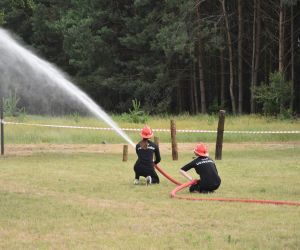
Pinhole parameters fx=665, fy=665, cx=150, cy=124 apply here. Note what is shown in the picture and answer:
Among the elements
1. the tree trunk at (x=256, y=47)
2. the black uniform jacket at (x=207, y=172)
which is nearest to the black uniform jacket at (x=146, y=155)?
the black uniform jacket at (x=207, y=172)

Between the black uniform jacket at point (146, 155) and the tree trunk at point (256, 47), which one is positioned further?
the tree trunk at point (256, 47)

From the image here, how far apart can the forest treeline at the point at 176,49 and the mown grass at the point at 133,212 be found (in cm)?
2897

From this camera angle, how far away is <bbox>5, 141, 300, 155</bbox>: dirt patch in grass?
76.1 feet

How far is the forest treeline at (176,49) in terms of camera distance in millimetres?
45062

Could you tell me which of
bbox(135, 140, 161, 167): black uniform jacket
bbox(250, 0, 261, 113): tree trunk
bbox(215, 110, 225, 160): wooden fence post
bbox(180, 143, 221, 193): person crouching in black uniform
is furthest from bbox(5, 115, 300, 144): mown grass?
bbox(180, 143, 221, 193): person crouching in black uniform

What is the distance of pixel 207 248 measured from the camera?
7340mm

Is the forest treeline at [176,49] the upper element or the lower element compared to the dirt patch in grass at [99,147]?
upper

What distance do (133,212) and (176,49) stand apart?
33.9m

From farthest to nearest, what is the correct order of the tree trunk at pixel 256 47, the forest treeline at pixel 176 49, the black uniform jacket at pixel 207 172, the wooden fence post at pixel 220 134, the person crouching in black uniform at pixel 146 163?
the forest treeline at pixel 176 49
the tree trunk at pixel 256 47
the wooden fence post at pixel 220 134
the person crouching in black uniform at pixel 146 163
the black uniform jacket at pixel 207 172

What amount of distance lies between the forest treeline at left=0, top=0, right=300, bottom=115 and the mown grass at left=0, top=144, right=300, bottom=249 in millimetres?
28968

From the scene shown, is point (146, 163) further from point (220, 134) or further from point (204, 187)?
point (220, 134)

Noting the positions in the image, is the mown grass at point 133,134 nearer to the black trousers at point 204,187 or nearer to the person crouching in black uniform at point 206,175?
the black trousers at point 204,187

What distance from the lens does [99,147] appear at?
24828 millimetres

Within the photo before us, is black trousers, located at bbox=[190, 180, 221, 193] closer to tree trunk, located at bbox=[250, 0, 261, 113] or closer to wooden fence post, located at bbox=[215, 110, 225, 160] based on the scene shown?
wooden fence post, located at bbox=[215, 110, 225, 160]
